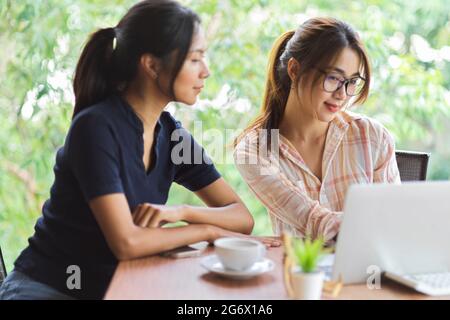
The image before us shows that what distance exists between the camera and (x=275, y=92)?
223cm

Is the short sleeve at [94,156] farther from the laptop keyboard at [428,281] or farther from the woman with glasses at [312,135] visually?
the laptop keyboard at [428,281]

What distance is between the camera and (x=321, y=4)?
3357 mm

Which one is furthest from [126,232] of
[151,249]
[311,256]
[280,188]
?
[280,188]

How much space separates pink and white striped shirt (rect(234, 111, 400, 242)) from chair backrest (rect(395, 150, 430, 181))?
13 cm

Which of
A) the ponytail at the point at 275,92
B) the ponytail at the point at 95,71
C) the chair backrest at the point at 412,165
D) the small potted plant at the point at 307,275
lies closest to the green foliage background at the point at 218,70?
the ponytail at the point at 275,92

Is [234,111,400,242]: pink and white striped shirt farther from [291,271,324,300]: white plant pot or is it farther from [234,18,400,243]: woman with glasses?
[291,271,324,300]: white plant pot

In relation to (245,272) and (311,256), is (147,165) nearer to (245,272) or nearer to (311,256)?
(245,272)

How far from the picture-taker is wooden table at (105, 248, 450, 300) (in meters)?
1.32

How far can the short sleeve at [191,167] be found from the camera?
195 centimetres

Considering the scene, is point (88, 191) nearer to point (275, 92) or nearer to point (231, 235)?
point (231, 235)

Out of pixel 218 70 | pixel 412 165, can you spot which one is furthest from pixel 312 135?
pixel 218 70

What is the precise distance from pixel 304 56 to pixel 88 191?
83cm

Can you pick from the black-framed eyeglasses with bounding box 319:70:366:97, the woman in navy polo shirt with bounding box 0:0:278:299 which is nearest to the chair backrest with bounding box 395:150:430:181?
the black-framed eyeglasses with bounding box 319:70:366:97

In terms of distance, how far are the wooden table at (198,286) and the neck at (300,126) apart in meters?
Result: 0.75
